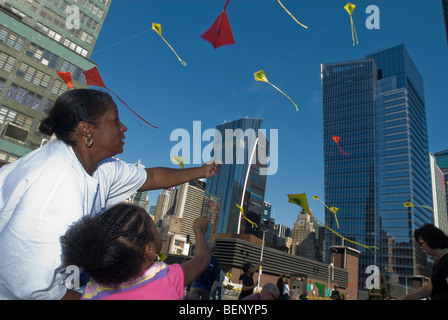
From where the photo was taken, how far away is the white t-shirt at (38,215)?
0.96 m

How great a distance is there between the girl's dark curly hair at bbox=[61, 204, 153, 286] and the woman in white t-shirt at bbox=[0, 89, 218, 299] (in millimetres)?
75

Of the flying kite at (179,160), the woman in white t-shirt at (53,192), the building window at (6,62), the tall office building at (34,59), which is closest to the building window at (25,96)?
the tall office building at (34,59)

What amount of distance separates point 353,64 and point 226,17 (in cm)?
14070

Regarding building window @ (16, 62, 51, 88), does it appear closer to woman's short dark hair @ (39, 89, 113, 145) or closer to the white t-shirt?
woman's short dark hair @ (39, 89, 113, 145)

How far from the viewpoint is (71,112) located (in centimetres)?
146

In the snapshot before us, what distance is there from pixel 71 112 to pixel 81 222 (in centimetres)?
63

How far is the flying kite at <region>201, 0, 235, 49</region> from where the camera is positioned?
19.3ft

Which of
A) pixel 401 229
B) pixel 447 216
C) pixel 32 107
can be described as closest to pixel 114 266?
pixel 32 107

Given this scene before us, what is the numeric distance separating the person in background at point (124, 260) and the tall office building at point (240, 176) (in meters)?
166

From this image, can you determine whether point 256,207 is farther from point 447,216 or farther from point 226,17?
point 226,17

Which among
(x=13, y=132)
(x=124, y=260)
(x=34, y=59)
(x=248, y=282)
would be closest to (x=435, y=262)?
(x=124, y=260)

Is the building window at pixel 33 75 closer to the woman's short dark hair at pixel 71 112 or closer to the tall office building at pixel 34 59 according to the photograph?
the tall office building at pixel 34 59

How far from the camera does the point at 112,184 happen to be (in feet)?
5.72

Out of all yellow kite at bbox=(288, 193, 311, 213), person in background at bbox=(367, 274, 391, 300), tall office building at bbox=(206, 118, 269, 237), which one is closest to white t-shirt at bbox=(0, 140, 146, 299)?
person in background at bbox=(367, 274, 391, 300)
